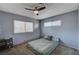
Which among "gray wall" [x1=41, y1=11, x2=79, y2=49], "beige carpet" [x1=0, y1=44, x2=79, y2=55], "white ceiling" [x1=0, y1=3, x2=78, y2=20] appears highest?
"white ceiling" [x1=0, y1=3, x2=78, y2=20]

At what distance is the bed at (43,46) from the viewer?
63.5 inches

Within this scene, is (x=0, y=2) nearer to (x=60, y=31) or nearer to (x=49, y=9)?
(x=49, y=9)

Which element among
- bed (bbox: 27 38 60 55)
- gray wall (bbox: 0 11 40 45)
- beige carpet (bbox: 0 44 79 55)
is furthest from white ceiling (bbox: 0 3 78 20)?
beige carpet (bbox: 0 44 79 55)

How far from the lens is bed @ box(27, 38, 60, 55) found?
161 centimetres

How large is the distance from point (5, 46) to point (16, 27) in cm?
44

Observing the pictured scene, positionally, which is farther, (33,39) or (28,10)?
(33,39)

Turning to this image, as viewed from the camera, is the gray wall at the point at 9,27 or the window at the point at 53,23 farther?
the window at the point at 53,23

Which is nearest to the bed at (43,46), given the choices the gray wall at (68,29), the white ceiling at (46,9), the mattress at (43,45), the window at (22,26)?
the mattress at (43,45)

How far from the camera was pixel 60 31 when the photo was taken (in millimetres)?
1665

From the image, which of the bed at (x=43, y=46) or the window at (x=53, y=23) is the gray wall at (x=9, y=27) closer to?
the bed at (x=43, y=46)

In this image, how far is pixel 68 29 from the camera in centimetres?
162

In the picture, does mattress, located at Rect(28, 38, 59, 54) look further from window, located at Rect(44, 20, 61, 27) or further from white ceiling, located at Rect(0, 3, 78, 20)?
white ceiling, located at Rect(0, 3, 78, 20)

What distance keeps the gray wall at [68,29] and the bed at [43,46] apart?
A: 171mm

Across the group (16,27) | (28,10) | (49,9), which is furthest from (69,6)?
(16,27)
